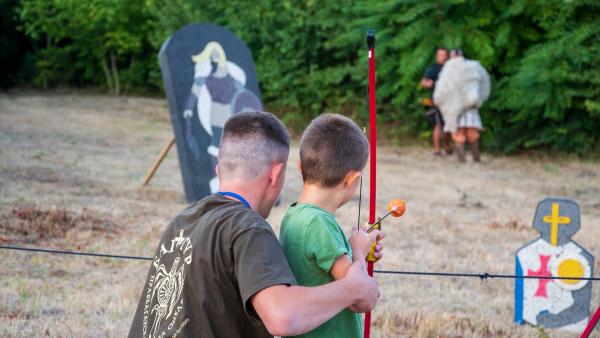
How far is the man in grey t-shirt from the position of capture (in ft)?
7.22

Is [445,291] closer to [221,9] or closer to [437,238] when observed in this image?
[437,238]

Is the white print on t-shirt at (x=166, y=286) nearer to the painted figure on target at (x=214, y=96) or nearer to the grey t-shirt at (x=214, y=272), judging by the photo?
the grey t-shirt at (x=214, y=272)

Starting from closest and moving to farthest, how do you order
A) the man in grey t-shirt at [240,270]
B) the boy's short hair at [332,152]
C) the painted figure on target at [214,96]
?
the man in grey t-shirt at [240,270] → the boy's short hair at [332,152] → the painted figure on target at [214,96]

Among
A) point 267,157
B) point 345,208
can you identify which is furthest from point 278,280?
point 345,208

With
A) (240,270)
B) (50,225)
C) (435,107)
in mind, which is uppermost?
(240,270)

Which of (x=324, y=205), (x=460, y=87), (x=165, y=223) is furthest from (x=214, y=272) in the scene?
(x=460, y=87)

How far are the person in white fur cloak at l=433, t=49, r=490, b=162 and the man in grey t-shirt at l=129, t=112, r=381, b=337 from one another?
10.7m

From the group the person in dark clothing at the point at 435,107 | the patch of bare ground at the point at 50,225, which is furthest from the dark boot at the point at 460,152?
the patch of bare ground at the point at 50,225

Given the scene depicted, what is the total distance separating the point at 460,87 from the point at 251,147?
35.5ft

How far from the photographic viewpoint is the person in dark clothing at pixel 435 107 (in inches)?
530

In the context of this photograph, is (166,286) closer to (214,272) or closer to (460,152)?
(214,272)

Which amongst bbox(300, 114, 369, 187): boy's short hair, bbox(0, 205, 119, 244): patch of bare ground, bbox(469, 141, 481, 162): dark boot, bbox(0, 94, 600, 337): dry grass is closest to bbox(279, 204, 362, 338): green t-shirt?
bbox(300, 114, 369, 187): boy's short hair

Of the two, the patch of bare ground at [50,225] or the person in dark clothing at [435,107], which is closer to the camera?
the patch of bare ground at [50,225]

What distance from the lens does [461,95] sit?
1298 centimetres
